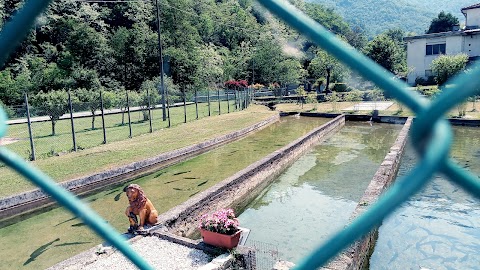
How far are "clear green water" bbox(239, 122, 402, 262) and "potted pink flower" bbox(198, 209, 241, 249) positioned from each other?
4.07 ft

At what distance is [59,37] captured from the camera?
38.7 m

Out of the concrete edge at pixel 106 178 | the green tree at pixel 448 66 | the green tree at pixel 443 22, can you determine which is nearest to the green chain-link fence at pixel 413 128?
the concrete edge at pixel 106 178

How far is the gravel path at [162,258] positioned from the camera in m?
5.15

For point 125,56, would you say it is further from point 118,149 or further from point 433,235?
point 433,235

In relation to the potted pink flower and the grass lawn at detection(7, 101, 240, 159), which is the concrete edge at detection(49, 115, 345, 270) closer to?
the potted pink flower

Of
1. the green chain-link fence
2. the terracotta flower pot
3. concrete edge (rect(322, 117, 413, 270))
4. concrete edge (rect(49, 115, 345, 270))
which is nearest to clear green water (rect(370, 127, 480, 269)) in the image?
concrete edge (rect(322, 117, 413, 270))

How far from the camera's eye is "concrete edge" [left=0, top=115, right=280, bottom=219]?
25.8 ft

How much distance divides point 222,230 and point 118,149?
8.30m

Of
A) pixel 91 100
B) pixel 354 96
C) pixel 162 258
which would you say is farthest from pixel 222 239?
pixel 354 96

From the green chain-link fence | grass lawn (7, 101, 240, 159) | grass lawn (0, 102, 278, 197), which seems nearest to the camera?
the green chain-link fence

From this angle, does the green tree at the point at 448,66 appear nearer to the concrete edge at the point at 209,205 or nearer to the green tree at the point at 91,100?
the concrete edge at the point at 209,205

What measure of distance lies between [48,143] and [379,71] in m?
15.5

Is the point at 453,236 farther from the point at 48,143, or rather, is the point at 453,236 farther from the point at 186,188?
the point at 48,143

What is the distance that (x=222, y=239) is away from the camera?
5324 mm
